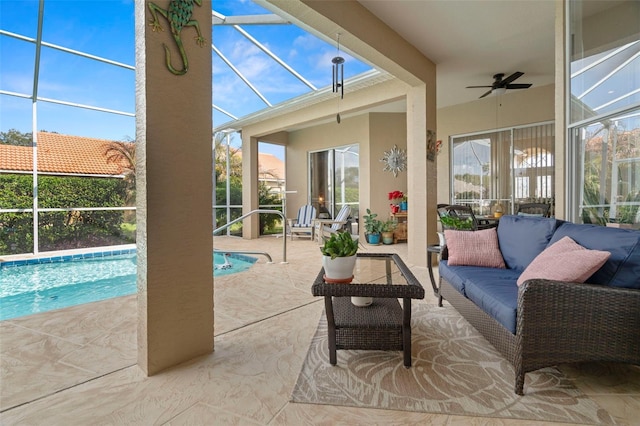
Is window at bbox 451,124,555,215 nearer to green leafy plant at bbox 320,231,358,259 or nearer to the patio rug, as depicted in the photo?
the patio rug

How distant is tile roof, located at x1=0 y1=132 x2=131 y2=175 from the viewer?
18.9 feet

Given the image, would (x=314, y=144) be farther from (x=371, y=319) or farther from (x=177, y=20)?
(x=371, y=319)

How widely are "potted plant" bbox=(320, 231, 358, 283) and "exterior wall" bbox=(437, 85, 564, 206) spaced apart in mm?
5706

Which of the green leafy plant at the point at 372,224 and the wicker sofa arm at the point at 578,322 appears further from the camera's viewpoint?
the green leafy plant at the point at 372,224

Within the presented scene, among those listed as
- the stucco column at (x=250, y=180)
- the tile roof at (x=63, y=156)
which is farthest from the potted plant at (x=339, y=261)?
the tile roof at (x=63, y=156)

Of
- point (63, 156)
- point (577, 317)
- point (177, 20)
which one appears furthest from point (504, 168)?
point (63, 156)

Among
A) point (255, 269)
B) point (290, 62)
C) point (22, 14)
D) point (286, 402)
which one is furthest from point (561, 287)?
point (22, 14)

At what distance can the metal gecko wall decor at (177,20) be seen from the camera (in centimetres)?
168

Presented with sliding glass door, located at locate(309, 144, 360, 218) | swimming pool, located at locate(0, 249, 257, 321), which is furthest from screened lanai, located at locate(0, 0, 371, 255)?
sliding glass door, located at locate(309, 144, 360, 218)

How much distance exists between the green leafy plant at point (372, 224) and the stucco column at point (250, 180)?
9.76ft

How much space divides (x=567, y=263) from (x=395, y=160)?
5.88m

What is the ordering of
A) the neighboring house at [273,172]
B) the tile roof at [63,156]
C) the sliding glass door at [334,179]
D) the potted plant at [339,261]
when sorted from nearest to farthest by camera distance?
the potted plant at [339,261] < the tile roof at [63,156] < the sliding glass door at [334,179] < the neighboring house at [273,172]

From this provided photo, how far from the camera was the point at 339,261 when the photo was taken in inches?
77.3

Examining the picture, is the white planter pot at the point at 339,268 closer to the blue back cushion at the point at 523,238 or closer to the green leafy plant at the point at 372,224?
the blue back cushion at the point at 523,238
